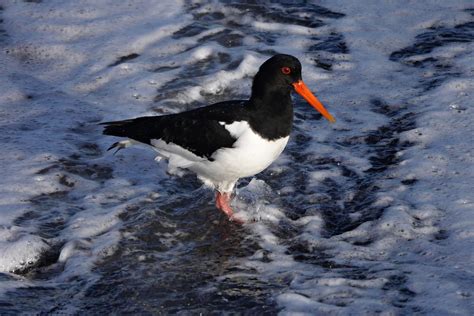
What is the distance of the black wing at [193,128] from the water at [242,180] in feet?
1.85

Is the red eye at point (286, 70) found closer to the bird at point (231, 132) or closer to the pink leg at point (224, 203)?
the bird at point (231, 132)

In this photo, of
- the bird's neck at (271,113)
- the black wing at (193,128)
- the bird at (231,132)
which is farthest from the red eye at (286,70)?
the black wing at (193,128)

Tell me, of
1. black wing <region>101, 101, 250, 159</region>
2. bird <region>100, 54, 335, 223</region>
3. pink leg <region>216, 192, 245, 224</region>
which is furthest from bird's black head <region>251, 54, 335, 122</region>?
pink leg <region>216, 192, 245, 224</region>

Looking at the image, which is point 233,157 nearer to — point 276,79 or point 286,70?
point 276,79

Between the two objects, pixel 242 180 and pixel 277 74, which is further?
pixel 242 180

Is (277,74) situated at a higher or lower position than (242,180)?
higher

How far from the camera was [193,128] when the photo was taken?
607cm

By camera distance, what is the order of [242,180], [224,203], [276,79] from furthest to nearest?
[242,180]
[224,203]
[276,79]

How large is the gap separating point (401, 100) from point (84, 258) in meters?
3.83

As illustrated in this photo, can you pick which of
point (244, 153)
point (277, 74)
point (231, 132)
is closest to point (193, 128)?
point (231, 132)

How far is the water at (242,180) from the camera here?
17.0ft

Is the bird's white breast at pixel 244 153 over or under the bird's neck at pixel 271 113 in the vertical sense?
under

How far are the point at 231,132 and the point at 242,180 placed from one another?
1.26m

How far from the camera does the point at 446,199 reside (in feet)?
20.2
